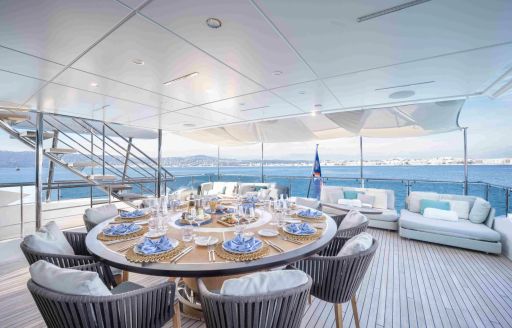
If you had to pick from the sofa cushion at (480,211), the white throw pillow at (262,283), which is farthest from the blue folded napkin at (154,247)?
the sofa cushion at (480,211)

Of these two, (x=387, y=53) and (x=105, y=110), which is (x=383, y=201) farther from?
(x=105, y=110)

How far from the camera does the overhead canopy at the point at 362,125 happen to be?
4371mm

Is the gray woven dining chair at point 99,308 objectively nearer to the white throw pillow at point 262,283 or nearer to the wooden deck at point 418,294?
the white throw pillow at point 262,283

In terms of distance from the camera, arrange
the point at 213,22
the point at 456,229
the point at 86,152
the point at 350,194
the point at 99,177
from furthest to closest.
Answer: the point at 350,194, the point at 86,152, the point at 99,177, the point at 456,229, the point at 213,22

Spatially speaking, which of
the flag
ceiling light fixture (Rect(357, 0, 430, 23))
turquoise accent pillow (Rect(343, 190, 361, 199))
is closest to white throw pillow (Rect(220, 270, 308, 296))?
ceiling light fixture (Rect(357, 0, 430, 23))

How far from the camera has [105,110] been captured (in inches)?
155

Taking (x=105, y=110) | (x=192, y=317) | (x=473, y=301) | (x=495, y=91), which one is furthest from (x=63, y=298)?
(x=495, y=91)

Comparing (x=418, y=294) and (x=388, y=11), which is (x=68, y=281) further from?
(x=418, y=294)

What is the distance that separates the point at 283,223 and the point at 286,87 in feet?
5.98

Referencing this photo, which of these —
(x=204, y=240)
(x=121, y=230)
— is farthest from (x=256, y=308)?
(x=121, y=230)

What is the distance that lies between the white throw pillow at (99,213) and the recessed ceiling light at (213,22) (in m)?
2.33

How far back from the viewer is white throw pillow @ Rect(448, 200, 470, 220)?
3855mm

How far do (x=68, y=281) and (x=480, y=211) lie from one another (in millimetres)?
5373

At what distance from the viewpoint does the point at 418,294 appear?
229cm
